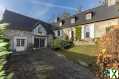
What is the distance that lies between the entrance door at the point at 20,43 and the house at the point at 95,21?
9.92 m

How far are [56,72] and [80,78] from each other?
2.67 metres

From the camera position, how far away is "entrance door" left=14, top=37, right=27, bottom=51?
113 feet

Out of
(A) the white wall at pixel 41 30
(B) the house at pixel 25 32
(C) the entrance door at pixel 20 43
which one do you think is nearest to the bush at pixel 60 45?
(B) the house at pixel 25 32

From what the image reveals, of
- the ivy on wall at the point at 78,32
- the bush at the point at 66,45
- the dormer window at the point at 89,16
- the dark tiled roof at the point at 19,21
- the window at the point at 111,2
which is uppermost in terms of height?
the window at the point at 111,2

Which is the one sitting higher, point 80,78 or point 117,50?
point 117,50

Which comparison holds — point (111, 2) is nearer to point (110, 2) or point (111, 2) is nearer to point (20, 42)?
point (110, 2)

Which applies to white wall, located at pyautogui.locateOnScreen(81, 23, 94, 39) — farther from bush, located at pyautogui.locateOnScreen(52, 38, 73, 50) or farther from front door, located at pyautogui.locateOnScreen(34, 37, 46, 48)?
front door, located at pyautogui.locateOnScreen(34, 37, 46, 48)

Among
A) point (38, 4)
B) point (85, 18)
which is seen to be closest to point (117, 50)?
point (85, 18)

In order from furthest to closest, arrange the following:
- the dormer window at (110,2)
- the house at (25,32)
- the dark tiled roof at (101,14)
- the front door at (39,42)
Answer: the front door at (39,42), the dormer window at (110,2), the house at (25,32), the dark tiled roof at (101,14)

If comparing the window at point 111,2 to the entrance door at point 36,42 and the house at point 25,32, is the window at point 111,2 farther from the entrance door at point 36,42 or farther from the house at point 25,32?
the entrance door at point 36,42

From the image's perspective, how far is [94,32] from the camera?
118 ft

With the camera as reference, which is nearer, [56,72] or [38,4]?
[56,72]

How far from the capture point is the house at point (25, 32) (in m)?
34.3

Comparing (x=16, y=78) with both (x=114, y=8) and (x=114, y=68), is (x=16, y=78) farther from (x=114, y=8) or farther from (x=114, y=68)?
(x=114, y=8)
